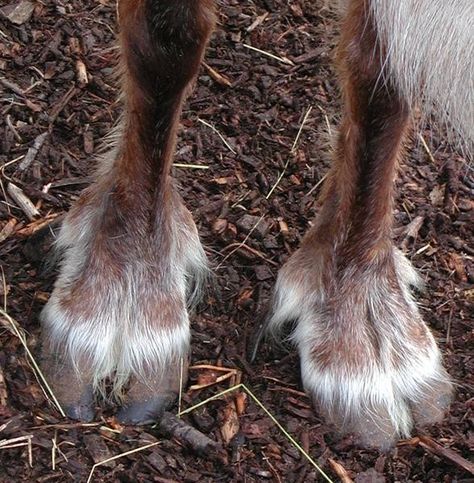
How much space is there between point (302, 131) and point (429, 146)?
45cm

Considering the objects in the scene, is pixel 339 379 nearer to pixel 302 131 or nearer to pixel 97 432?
pixel 97 432

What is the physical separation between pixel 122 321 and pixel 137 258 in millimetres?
175

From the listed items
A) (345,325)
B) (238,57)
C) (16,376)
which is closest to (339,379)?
(345,325)

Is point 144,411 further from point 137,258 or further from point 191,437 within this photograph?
point 137,258

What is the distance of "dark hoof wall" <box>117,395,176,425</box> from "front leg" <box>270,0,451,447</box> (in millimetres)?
387

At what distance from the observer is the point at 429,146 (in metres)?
4.09

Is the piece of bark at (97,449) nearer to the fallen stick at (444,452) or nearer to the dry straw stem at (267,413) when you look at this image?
the dry straw stem at (267,413)

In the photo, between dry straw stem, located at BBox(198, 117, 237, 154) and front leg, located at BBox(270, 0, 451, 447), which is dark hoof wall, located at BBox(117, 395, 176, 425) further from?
dry straw stem, located at BBox(198, 117, 237, 154)

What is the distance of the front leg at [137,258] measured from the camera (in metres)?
3.02

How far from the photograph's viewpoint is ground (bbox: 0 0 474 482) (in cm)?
292

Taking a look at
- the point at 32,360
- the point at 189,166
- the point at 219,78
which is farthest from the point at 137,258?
the point at 219,78

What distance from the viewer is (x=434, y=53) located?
8.70ft

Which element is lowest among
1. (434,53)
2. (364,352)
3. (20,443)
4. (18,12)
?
(20,443)

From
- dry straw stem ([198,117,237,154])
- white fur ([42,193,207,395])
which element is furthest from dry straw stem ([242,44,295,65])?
white fur ([42,193,207,395])
